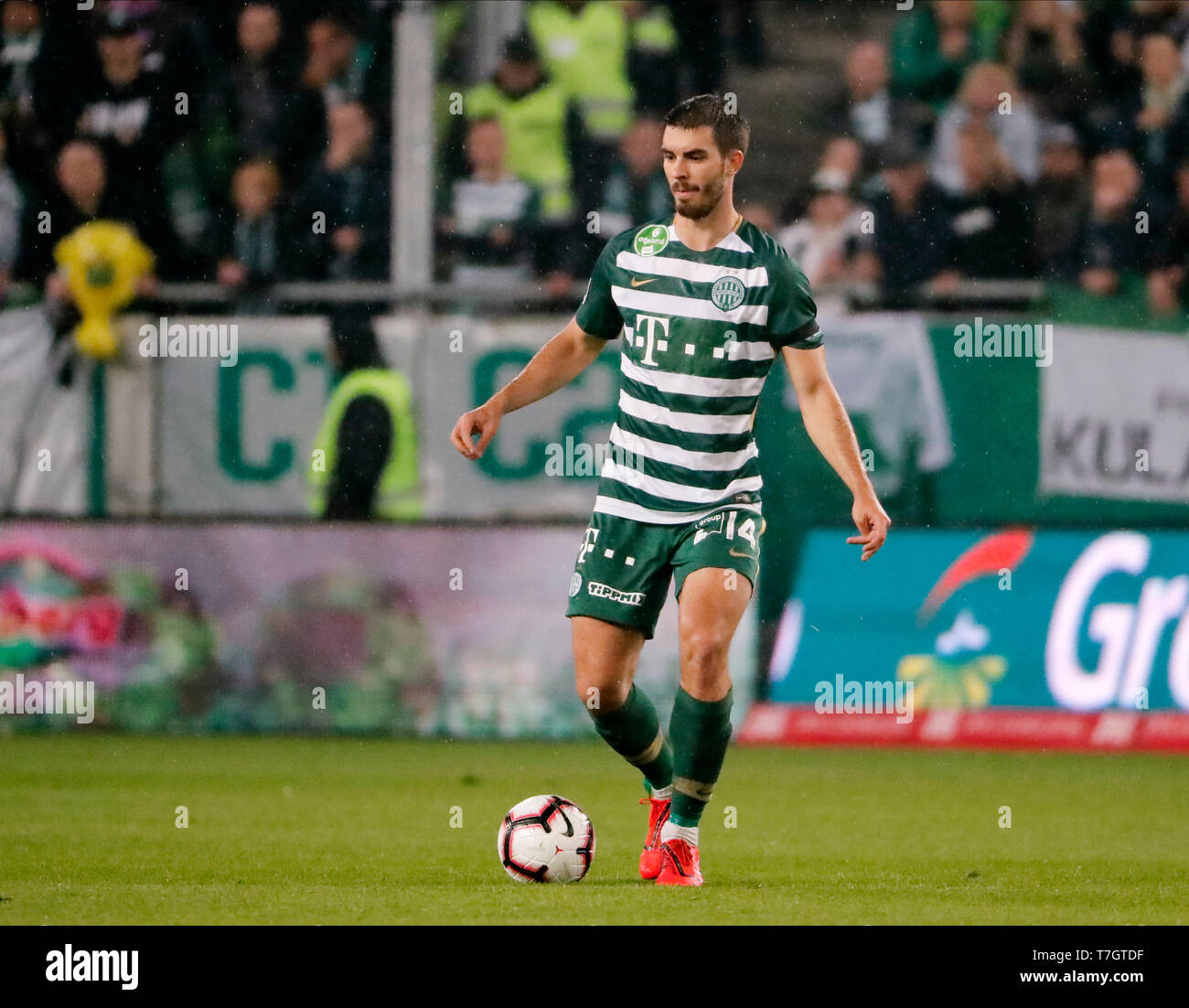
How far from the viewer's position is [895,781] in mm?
9070

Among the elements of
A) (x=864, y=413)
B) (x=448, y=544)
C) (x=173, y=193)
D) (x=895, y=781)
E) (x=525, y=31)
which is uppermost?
(x=525, y=31)

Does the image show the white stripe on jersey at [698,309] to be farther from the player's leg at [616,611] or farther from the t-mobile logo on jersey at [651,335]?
the player's leg at [616,611]

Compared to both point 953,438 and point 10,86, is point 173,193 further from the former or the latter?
point 953,438

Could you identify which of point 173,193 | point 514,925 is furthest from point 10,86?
point 514,925

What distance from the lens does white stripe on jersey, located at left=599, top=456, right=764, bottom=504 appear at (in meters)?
6.06

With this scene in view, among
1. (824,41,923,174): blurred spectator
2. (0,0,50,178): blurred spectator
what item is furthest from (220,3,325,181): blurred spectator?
(824,41,923,174): blurred spectator

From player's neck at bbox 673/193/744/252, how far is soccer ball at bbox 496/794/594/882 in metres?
1.60

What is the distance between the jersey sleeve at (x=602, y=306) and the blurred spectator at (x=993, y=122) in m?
5.22

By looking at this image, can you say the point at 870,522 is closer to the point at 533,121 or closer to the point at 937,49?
the point at 533,121

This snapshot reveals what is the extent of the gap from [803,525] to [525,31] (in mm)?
3098

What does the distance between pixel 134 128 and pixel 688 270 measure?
5.70 metres

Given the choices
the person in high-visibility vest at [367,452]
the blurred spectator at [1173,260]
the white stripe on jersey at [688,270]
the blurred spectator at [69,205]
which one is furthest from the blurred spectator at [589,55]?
the white stripe on jersey at [688,270]

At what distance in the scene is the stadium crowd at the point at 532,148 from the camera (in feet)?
35.8
